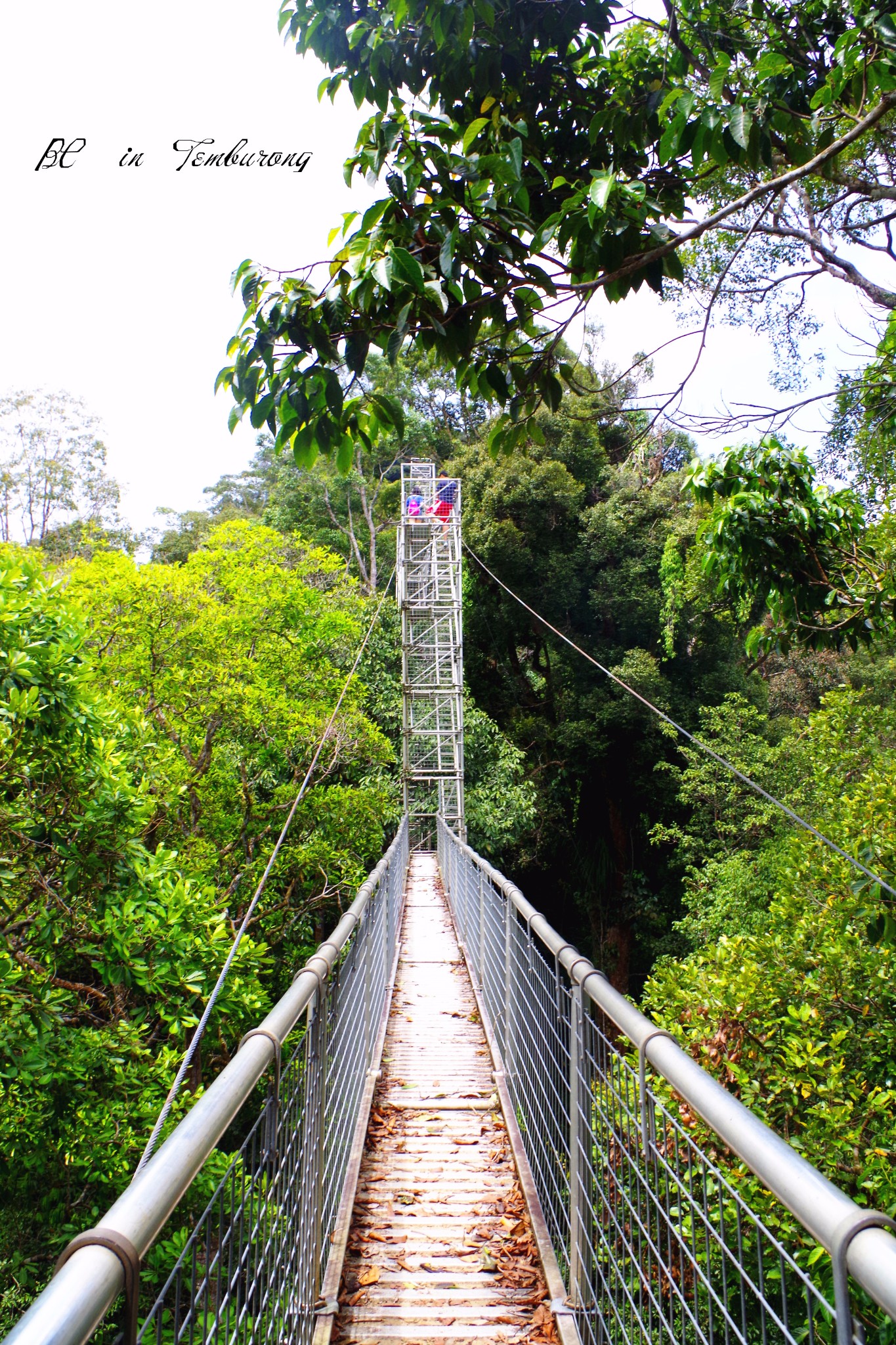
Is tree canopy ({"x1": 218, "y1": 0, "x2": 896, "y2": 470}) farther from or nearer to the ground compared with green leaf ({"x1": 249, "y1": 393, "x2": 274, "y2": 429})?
farther from the ground

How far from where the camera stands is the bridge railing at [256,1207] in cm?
75

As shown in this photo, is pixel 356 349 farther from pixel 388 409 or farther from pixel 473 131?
pixel 473 131

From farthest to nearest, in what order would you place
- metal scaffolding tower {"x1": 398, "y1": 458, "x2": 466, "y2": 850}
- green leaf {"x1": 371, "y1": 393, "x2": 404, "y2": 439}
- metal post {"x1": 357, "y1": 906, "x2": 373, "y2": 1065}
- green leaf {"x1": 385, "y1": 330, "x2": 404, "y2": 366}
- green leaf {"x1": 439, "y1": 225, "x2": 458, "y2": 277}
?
1. metal scaffolding tower {"x1": 398, "y1": 458, "x2": 466, "y2": 850}
2. metal post {"x1": 357, "y1": 906, "x2": 373, "y2": 1065}
3. green leaf {"x1": 371, "y1": 393, "x2": 404, "y2": 439}
4. green leaf {"x1": 385, "y1": 330, "x2": 404, "y2": 366}
5. green leaf {"x1": 439, "y1": 225, "x2": 458, "y2": 277}

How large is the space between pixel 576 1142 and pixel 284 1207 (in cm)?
74

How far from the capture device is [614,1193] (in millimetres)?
1937

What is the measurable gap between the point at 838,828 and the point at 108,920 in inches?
177

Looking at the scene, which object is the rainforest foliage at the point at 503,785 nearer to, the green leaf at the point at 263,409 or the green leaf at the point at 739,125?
the green leaf at the point at 263,409

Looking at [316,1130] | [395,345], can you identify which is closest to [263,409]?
[395,345]

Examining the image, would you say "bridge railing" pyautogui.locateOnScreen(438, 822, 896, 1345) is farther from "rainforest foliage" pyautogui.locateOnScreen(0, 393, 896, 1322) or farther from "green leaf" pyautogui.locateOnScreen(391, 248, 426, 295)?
"green leaf" pyautogui.locateOnScreen(391, 248, 426, 295)

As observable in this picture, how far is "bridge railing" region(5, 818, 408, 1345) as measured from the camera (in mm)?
746

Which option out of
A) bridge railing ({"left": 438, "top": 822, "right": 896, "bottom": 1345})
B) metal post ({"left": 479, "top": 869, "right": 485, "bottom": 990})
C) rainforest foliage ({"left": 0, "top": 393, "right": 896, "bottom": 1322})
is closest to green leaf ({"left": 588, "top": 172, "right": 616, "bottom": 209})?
rainforest foliage ({"left": 0, "top": 393, "right": 896, "bottom": 1322})

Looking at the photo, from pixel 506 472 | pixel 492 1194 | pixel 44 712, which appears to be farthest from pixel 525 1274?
pixel 506 472

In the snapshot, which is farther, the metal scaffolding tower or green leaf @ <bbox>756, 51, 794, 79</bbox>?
the metal scaffolding tower

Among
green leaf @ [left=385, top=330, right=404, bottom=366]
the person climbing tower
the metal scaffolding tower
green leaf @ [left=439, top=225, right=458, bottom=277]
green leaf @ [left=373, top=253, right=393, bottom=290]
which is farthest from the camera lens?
the person climbing tower
